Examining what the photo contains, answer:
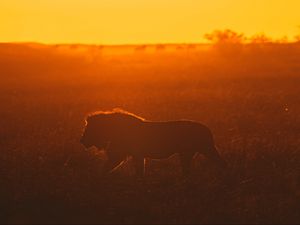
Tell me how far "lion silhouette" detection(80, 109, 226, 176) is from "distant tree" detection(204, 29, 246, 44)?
72.3 metres

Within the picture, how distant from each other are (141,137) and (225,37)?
254 feet

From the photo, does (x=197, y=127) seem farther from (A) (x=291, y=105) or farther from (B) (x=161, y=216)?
(A) (x=291, y=105)

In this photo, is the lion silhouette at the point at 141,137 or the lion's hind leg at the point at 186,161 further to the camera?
the lion's hind leg at the point at 186,161

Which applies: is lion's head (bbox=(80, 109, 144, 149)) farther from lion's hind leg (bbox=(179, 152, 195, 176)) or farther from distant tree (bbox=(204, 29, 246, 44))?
distant tree (bbox=(204, 29, 246, 44))

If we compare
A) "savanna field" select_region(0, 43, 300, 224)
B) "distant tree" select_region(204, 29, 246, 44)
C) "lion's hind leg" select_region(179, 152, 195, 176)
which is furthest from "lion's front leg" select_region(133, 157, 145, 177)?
"distant tree" select_region(204, 29, 246, 44)

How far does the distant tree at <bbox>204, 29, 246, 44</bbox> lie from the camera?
84.5 metres

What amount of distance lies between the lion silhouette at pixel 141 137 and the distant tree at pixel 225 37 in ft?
237

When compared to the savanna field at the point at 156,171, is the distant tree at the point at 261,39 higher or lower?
higher

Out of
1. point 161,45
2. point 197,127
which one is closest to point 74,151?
point 197,127

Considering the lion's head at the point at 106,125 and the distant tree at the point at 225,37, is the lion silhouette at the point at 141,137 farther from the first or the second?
the distant tree at the point at 225,37

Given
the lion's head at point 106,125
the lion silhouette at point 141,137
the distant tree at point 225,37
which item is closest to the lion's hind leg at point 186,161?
the lion silhouette at point 141,137

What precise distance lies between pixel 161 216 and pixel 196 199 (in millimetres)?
927

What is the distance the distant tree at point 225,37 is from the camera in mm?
84469

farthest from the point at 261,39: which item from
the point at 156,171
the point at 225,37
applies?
the point at 156,171
